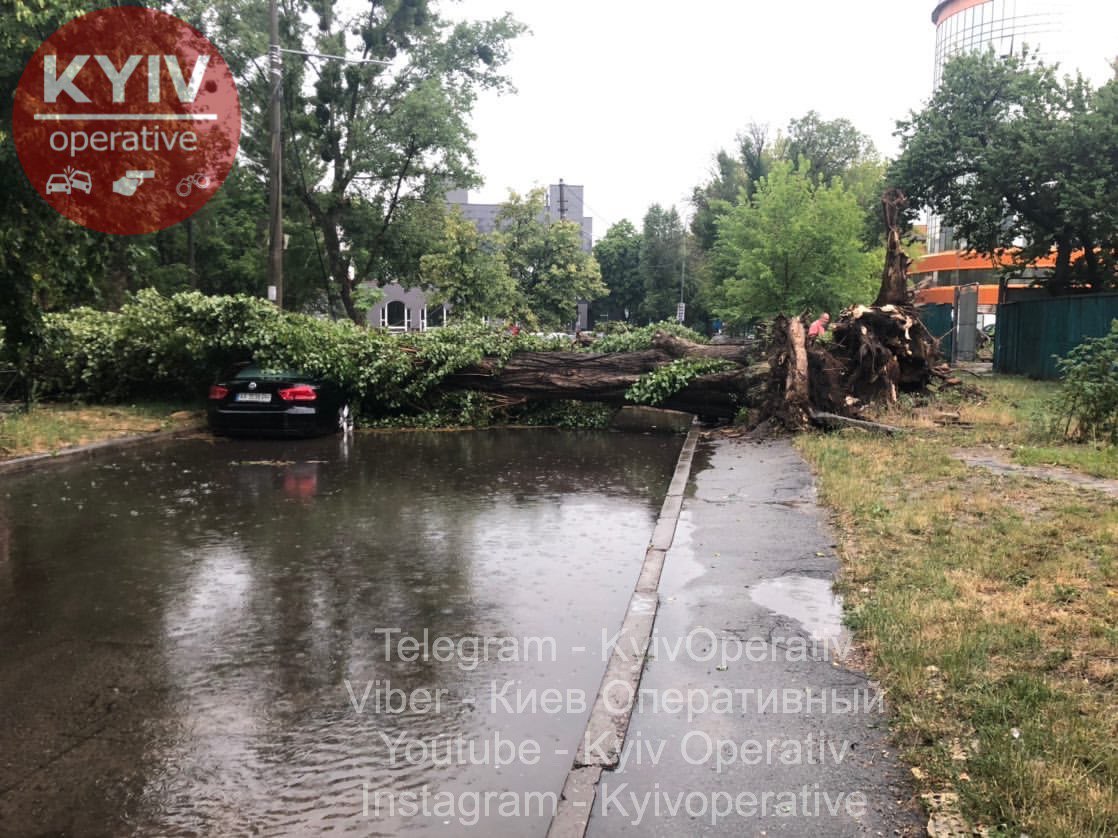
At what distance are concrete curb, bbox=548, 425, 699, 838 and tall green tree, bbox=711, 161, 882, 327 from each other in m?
21.7

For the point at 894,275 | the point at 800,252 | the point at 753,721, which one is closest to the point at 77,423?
the point at 753,721

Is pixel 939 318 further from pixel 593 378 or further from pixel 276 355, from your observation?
pixel 276 355

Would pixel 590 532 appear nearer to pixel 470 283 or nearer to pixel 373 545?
pixel 373 545

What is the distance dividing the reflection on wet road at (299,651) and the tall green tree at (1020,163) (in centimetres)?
1809

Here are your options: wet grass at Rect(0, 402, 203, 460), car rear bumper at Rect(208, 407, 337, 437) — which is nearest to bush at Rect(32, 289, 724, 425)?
wet grass at Rect(0, 402, 203, 460)

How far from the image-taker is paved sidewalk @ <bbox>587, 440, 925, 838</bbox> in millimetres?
3199

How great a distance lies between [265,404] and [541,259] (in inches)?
1006

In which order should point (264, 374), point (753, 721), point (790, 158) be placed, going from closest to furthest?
1. point (753, 721)
2. point (264, 374)
3. point (790, 158)

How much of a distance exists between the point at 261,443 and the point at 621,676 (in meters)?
10.5

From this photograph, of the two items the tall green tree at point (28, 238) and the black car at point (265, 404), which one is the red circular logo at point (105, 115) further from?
the black car at point (265, 404)

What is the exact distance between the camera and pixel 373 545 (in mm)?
7387

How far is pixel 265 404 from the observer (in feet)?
45.4

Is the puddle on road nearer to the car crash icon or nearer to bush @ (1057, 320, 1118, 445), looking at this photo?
bush @ (1057, 320, 1118, 445)

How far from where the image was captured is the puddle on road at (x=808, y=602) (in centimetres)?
503
